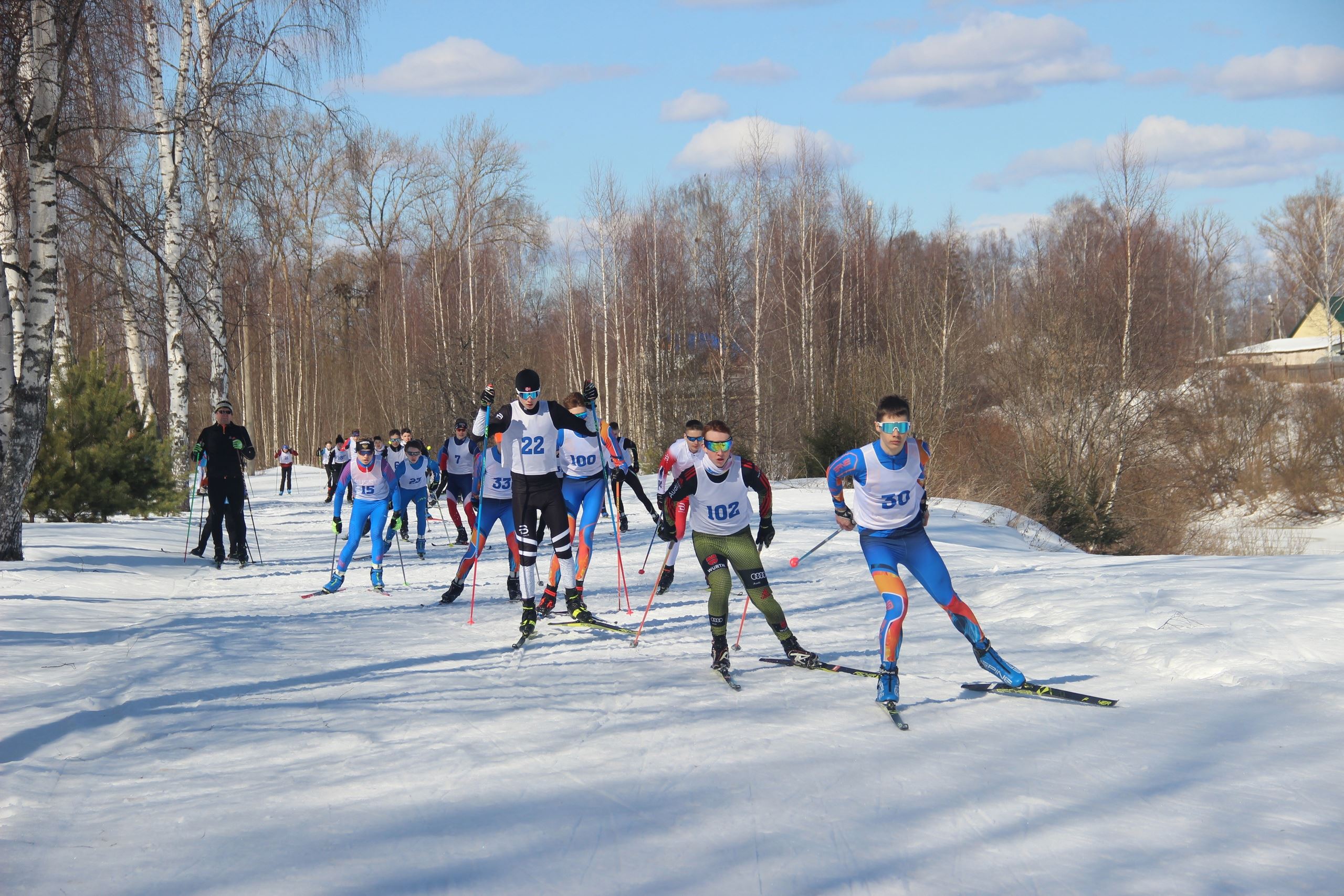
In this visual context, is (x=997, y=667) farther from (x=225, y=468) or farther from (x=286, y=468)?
(x=286, y=468)

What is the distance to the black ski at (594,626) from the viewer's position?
895 centimetres

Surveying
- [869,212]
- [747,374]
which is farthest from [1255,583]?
[869,212]

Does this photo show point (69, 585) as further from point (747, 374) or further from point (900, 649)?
point (747, 374)

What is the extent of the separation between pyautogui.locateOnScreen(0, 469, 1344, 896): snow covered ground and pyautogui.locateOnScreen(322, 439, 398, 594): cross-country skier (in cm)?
175

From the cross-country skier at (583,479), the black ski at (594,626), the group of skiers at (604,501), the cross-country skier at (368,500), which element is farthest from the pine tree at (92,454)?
the black ski at (594,626)

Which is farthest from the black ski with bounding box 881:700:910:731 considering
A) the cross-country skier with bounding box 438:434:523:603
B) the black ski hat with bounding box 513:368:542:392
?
the cross-country skier with bounding box 438:434:523:603

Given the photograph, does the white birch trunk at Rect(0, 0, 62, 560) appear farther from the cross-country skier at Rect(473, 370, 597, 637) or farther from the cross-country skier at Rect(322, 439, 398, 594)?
the cross-country skier at Rect(473, 370, 597, 637)

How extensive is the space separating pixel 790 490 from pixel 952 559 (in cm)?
1106

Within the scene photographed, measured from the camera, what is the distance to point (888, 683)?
6340 mm

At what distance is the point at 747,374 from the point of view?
1372 inches

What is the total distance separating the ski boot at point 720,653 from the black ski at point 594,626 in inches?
65.0

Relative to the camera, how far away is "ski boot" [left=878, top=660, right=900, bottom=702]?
6316 mm

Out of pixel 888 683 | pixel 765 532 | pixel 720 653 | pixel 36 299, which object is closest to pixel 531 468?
pixel 765 532

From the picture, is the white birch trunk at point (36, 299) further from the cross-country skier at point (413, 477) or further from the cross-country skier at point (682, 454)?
the cross-country skier at point (682, 454)
